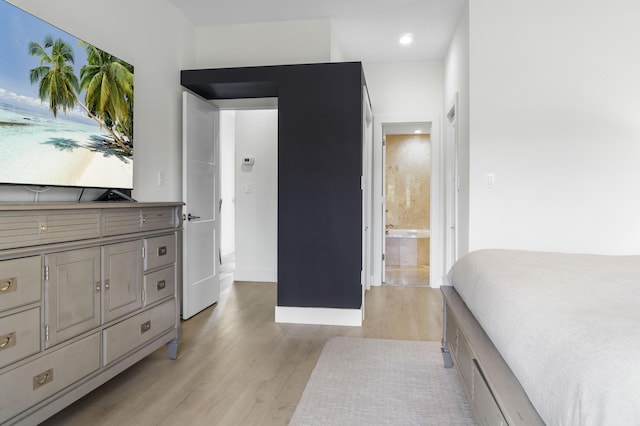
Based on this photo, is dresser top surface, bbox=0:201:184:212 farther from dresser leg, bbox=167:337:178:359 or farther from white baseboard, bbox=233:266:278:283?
white baseboard, bbox=233:266:278:283

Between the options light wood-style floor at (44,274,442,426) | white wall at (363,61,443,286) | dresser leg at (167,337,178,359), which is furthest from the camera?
white wall at (363,61,443,286)

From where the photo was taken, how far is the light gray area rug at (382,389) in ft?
6.31

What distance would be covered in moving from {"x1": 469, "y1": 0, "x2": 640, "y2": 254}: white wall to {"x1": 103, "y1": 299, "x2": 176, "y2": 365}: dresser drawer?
7.84 feet

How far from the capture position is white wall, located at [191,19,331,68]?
383 centimetres

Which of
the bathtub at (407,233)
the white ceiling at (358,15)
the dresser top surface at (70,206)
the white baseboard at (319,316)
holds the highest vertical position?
the white ceiling at (358,15)

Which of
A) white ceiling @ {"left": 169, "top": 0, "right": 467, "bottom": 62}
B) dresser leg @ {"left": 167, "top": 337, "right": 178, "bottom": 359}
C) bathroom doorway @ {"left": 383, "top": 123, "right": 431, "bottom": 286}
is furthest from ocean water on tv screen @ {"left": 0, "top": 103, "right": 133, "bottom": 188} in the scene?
bathroom doorway @ {"left": 383, "top": 123, "right": 431, "bottom": 286}

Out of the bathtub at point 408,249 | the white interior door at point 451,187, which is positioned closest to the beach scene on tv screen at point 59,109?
the white interior door at point 451,187

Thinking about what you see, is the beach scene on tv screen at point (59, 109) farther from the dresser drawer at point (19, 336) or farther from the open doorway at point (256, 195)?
the open doorway at point (256, 195)

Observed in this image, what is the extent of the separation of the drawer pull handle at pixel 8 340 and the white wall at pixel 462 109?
9.92 feet

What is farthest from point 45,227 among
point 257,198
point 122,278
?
point 257,198

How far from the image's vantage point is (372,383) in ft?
7.53

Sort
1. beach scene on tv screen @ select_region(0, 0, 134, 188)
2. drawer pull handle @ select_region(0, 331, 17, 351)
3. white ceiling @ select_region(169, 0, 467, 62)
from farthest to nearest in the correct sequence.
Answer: white ceiling @ select_region(169, 0, 467, 62) → beach scene on tv screen @ select_region(0, 0, 134, 188) → drawer pull handle @ select_region(0, 331, 17, 351)

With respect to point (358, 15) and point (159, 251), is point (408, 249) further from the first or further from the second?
point (159, 251)

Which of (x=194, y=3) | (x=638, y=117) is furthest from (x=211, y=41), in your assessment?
(x=638, y=117)
